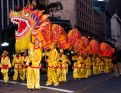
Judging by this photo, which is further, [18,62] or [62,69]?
[18,62]

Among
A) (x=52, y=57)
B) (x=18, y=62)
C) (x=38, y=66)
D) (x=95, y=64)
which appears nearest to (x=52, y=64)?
(x=52, y=57)

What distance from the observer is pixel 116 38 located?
466 feet

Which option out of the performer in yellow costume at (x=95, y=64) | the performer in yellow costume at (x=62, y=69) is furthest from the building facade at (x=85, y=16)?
the performer in yellow costume at (x=62, y=69)

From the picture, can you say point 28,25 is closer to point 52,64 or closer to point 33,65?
point 33,65

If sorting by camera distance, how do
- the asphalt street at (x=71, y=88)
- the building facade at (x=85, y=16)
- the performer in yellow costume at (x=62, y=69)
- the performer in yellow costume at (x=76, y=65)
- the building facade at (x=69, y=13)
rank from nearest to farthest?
the asphalt street at (x=71, y=88), the performer in yellow costume at (x=62, y=69), the performer in yellow costume at (x=76, y=65), the building facade at (x=69, y=13), the building facade at (x=85, y=16)

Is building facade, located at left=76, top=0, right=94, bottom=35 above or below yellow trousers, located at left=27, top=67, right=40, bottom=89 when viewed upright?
above

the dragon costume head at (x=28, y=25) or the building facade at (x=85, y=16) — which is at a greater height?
the building facade at (x=85, y=16)

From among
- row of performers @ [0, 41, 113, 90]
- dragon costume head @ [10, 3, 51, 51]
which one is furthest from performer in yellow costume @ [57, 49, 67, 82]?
dragon costume head @ [10, 3, 51, 51]

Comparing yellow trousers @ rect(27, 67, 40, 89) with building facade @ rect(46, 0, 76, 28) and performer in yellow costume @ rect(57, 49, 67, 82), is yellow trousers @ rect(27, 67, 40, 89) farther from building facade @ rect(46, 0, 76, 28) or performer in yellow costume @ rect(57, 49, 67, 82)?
building facade @ rect(46, 0, 76, 28)

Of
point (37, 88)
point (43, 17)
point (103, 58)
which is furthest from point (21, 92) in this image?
point (103, 58)

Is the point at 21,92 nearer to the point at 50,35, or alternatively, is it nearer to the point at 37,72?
the point at 37,72

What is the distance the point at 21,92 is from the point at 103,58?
21561mm

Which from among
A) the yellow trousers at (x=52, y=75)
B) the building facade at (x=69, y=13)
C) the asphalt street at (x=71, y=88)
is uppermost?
the building facade at (x=69, y=13)

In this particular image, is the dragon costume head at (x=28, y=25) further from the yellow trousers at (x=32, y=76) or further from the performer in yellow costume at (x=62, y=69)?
the performer in yellow costume at (x=62, y=69)
